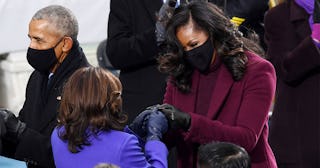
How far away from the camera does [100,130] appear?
3.95m

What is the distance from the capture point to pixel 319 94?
500cm

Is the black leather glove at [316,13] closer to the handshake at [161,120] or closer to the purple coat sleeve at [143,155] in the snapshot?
the handshake at [161,120]

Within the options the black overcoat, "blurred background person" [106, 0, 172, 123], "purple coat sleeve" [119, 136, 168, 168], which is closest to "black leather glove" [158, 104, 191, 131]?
"purple coat sleeve" [119, 136, 168, 168]

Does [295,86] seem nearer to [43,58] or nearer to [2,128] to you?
[43,58]

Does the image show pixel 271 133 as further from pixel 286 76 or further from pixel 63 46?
pixel 63 46

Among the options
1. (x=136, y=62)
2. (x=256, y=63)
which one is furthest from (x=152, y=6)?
(x=256, y=63)

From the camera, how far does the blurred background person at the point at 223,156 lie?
3779 mm

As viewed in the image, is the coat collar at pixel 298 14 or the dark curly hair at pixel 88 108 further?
the coat collar at pixel 298 14

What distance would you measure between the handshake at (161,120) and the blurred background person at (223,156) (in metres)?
Answer: 0.19

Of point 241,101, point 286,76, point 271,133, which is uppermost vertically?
point 241,101

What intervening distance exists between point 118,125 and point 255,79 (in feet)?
2.14

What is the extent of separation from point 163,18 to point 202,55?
0.38 meters

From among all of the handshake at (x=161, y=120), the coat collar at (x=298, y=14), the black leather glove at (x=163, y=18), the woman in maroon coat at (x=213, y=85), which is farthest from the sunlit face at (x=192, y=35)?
the coat collar at (x=298, y=14)

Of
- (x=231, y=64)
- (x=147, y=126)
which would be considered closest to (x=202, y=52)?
(x=231, y=64)
